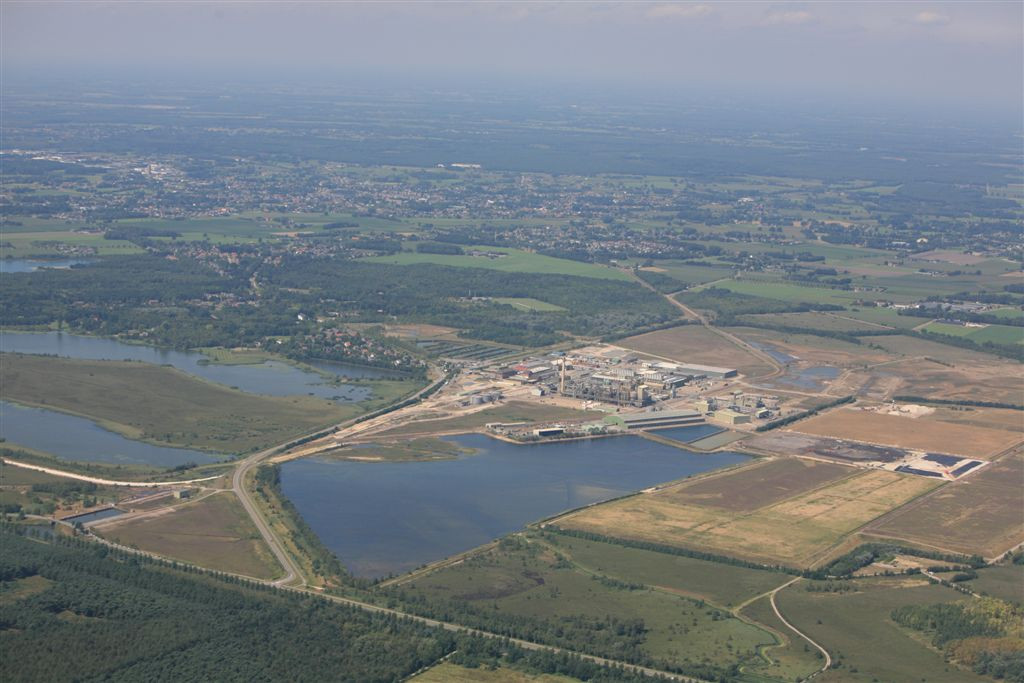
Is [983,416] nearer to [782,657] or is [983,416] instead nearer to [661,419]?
[661,419]

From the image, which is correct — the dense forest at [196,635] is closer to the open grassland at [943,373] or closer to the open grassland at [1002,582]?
the open grassland at [1002,582]

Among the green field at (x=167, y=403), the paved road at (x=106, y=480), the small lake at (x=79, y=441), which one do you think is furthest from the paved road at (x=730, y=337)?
the paved road at (x=106, y=480)

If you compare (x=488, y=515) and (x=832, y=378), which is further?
(x=832, y=378)

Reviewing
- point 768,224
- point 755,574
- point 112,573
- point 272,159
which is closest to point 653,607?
Answer: point 755,574

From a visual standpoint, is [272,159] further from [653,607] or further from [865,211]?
[653,607]

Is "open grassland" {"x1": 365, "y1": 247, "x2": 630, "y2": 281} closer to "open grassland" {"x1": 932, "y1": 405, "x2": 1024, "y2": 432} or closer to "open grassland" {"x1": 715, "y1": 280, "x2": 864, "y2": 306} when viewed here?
"open grassland" {"x1": 715, "y1": 280, "x2": 864, "y2": 306}

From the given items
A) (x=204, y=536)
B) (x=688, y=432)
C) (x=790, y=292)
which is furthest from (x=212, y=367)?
(x=790, y=292)
